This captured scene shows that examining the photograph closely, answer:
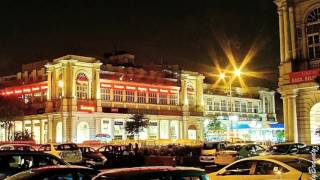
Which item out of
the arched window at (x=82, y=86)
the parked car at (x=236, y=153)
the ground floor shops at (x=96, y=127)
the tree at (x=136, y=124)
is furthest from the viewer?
the tree at (x=136, y=124)

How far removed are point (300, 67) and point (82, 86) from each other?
4167 centimetres

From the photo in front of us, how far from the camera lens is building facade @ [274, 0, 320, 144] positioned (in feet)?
123

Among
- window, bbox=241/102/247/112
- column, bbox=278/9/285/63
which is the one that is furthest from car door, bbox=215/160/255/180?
window, bbox=241/102/247/112

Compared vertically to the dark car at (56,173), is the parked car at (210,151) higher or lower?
lower

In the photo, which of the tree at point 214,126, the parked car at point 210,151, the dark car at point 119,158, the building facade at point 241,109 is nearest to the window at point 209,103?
the building facade at point 241,109

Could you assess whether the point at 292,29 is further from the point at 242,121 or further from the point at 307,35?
the point at 242,121

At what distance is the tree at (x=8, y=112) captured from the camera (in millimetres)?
73938

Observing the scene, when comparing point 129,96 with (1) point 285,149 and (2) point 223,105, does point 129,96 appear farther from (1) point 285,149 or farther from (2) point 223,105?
(1) point 285,149

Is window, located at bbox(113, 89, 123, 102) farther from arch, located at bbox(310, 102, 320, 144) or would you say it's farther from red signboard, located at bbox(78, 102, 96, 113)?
arch, located at bbox(310, 102, 320, 144)

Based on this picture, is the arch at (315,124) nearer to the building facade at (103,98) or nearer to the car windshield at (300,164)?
the car windshield at (300,164)

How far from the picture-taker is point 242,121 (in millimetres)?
96688

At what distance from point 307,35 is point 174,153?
14.0 m

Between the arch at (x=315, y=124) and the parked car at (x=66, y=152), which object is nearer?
the parked car at (x=66, y=152)

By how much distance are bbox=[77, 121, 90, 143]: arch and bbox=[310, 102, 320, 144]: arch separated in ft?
135
